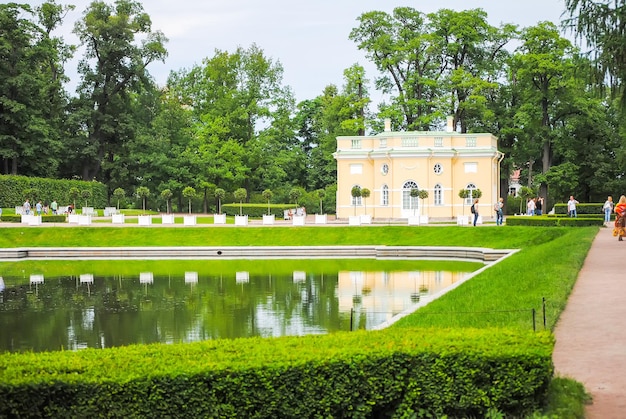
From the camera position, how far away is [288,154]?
54.6 meters

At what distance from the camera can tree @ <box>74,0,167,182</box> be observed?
53.2 meters

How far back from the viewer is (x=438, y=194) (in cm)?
4228

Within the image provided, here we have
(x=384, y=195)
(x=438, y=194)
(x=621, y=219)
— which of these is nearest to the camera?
(x=621, y=219)

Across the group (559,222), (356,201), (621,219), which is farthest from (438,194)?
(621,219)

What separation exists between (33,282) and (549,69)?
1367 inches

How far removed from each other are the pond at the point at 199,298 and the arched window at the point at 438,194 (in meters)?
17.8

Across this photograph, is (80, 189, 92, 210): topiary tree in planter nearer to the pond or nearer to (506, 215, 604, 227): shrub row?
the pond

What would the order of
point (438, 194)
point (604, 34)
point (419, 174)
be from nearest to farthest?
point (604, 34)
point (419, 174)
point (438, 194)

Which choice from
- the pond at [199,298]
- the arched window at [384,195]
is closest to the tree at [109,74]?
the arched window at [384,195]

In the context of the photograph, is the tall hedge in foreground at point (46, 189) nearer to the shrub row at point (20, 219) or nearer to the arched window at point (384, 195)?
the shrub row at point (20, 219)

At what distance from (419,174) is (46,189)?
22.2 metres

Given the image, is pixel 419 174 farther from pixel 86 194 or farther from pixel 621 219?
pixel 86 194

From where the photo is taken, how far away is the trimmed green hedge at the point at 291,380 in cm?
563

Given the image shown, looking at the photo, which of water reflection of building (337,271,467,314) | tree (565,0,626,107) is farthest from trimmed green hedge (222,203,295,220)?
tree (565,0,626,107)
